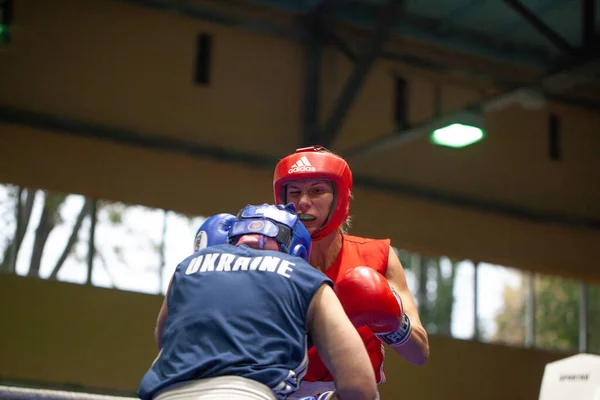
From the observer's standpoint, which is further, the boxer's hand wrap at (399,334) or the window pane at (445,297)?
the window pane at (445,297)

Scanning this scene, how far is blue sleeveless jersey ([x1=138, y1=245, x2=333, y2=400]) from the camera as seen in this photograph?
1.83 metres

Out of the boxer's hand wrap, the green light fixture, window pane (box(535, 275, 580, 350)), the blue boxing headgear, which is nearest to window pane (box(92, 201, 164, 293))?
the green light fixture

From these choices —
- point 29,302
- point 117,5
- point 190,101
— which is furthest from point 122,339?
point 117,5

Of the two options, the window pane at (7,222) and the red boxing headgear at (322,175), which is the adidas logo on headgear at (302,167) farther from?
the window pane at (7,222)

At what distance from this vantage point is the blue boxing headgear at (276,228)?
2072 millimetres

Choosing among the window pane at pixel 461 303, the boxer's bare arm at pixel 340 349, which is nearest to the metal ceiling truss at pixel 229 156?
the window pane at pixel 461 303

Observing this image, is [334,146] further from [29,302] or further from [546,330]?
[546,330]

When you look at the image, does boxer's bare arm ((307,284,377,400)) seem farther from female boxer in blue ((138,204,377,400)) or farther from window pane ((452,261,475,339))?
window pane ((452,261,475,339))

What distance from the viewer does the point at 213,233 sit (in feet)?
7.79

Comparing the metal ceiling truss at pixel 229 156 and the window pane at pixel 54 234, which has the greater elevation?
the metal ceiling truss at pixel 229 156

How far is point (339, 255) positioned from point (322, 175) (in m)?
0.31

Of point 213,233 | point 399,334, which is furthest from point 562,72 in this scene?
point 213,233

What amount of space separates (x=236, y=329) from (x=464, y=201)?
736cm

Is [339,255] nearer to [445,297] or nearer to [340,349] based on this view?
[340,349]
